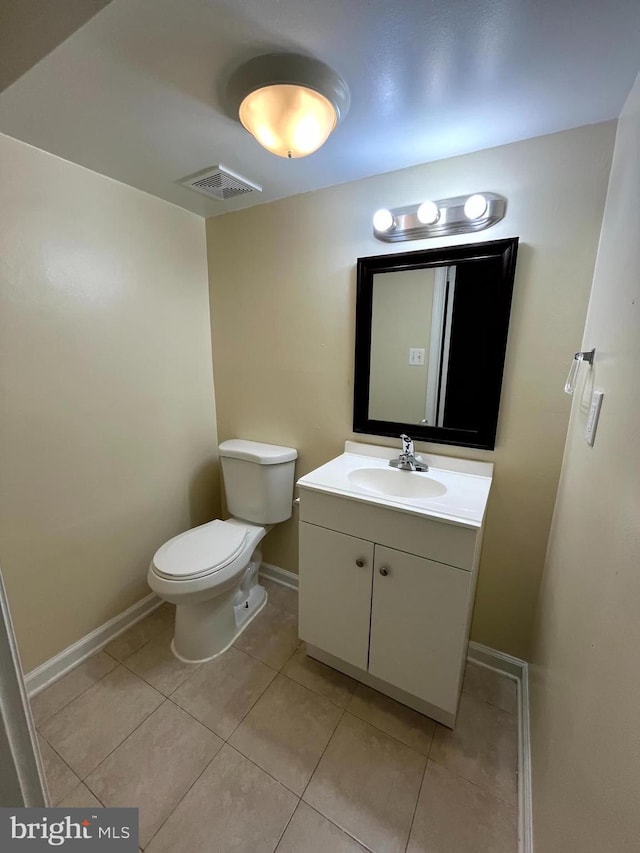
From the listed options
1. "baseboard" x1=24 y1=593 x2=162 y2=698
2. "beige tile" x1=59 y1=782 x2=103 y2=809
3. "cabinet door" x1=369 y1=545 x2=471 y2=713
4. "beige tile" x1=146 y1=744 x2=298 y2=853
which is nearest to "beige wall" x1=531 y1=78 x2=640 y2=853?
"cabinet door" x1=369 y1=545 x2=471 y2=713

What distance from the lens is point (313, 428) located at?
1.79 meters

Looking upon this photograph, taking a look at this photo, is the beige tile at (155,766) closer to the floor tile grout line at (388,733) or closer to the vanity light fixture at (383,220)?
the floor tile grout line at (388,733)

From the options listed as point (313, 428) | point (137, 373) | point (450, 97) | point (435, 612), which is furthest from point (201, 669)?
point (450, 97)

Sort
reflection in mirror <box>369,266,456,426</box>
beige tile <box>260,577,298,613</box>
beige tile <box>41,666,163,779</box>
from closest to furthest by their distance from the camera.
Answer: beige tile <box>41,666,163,779</box>, reflection in mirror <box>369,266,456,426</box>, beige tile <box>260,577,298,613</box>

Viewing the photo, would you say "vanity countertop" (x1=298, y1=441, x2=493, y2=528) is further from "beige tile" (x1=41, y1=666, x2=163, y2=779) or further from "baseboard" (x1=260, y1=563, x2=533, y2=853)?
"beige tile" (x1=41, y1=666, x2=163, y2=779)

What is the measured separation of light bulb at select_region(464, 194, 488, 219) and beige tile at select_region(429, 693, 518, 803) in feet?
6.14

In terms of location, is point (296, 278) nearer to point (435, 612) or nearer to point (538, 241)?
point (538, 241)

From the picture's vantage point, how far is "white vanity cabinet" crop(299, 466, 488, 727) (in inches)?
44.8

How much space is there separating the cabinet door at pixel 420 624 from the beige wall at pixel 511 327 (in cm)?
42

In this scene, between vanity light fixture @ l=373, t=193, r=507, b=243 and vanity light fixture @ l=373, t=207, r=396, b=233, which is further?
vanity light fixture @ l=373, t=207, r=396, b=233

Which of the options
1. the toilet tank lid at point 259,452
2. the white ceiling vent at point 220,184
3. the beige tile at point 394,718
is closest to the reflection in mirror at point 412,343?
the toilet tank lid at point 259,452

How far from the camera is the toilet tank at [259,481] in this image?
179 cm

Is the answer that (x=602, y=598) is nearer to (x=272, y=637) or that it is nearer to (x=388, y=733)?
(x=388, y=733)

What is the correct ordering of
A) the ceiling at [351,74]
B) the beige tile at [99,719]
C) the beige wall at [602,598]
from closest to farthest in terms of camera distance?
1. the beige wall at [602,598]
2. the ceiling at [351,74]
3. the beige tile at [99,719]
